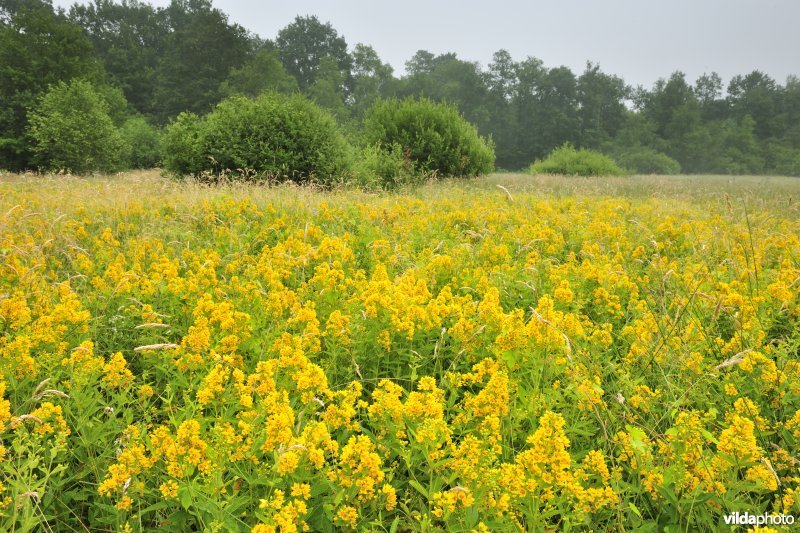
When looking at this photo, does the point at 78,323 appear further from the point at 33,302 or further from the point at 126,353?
the point at 33,302

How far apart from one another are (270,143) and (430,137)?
6.49 metres

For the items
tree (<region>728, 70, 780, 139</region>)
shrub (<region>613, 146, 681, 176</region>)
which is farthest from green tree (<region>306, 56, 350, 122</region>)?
tree (<region>728, 70, 780, 139</region>)

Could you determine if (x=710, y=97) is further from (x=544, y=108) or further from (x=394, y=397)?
(x=394, y=397)

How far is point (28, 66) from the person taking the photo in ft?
105

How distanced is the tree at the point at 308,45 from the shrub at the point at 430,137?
67489 mm

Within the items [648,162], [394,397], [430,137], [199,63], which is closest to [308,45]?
[199,63]

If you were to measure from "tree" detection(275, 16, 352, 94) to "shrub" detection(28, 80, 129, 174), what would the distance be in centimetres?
5918

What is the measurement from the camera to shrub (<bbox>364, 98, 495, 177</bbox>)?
56.6 feet

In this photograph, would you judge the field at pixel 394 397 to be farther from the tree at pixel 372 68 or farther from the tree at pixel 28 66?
the tree at pixel 372 68

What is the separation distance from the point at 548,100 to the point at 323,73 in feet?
116

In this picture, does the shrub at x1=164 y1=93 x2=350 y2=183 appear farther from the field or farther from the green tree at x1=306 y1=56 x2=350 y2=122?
the green tree at x1=306 y1=56 x2=350 y2=122

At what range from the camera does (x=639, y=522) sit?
1.94m

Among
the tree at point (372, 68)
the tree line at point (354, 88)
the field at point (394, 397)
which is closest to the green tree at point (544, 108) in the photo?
the tree line at point (354, 88)

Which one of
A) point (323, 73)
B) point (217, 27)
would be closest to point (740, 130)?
point (323, 73)
